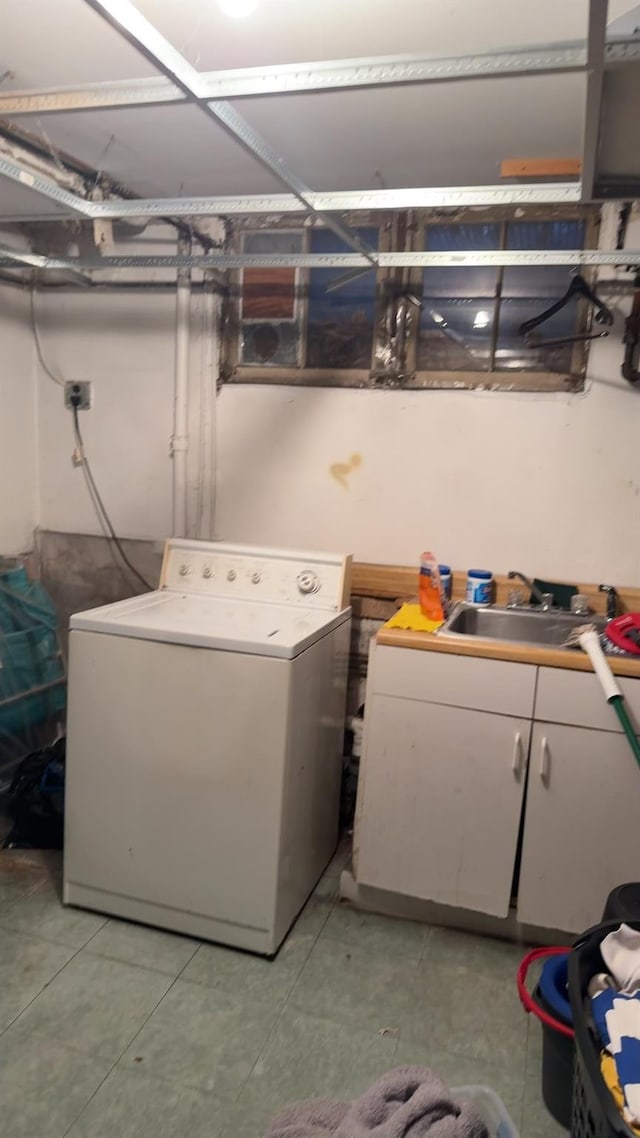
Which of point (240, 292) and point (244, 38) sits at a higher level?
point (244, 38)

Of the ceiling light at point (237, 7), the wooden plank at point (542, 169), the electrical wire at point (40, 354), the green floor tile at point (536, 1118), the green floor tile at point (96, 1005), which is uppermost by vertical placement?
the ceiling light at point (237, 7)

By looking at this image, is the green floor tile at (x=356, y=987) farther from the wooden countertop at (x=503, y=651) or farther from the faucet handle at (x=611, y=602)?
the faucet handle at (x=611, y=602)

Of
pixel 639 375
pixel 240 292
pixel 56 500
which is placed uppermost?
pixel 240 292

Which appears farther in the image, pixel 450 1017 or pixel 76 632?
pixel 76 632

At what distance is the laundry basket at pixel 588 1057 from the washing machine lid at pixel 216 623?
36.1 inches

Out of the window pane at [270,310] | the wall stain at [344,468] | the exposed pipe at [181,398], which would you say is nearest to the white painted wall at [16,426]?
the exposed pipe at [181,398]

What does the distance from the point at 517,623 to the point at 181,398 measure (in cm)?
150

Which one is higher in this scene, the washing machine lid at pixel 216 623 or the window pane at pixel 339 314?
the window pane at pixel 339 314

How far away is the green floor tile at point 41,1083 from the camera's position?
56.9 inches

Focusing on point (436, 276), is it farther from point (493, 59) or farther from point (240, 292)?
point (493, 59)

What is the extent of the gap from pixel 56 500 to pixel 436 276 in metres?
1.78

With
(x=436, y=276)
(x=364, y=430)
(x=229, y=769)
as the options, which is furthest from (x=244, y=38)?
(x=229, y=769)

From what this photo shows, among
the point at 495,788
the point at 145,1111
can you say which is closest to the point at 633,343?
the point at 495,788

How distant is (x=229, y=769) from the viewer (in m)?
1.92
